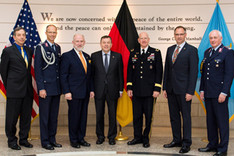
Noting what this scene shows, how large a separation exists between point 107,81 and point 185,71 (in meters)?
1.09

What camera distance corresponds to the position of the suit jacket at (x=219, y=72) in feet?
10.4

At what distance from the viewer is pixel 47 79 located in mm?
3396

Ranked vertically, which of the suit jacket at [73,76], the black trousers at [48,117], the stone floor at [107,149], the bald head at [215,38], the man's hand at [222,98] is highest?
the bald head at [215,38]

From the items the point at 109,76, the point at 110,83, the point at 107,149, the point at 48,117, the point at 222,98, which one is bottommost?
the point at 107,149

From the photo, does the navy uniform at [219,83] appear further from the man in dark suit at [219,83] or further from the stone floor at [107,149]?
the stone floor at [107,149]

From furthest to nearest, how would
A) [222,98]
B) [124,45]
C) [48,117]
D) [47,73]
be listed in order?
[124,45]
[48,117]
[47,73]
[222,98]

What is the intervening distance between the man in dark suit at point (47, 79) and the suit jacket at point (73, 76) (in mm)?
100

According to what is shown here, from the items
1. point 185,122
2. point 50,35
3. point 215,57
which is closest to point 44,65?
point 50,35

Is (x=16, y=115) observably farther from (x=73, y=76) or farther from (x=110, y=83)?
(x=110, y=83)

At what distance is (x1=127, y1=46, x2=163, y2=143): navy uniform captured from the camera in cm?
354

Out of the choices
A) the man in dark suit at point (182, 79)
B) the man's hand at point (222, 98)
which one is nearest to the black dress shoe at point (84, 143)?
the man in dark suit at point (182, 79)

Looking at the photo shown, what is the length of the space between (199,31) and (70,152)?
3285 mm

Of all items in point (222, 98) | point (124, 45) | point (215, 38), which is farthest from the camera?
point (124, 45)

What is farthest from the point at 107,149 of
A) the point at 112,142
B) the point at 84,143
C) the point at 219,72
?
the point at 219,72
